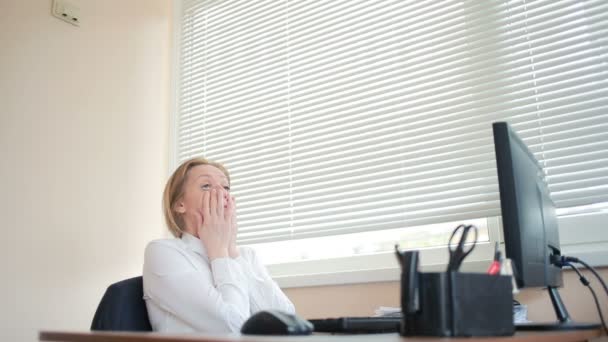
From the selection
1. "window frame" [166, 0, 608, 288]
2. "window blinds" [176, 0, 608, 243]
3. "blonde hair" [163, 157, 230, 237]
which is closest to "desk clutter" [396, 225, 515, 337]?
"window frame" [166, 0, 608, 288]

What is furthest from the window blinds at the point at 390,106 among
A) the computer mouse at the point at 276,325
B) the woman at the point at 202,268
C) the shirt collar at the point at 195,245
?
the computer mouse at the point at 276,325

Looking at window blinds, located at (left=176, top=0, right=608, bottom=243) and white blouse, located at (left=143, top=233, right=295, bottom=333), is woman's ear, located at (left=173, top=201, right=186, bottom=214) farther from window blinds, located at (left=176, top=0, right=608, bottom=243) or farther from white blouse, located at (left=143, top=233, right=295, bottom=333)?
window blinds, located at (left=176, top=0, right=608, bottom=243)

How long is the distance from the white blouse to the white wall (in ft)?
2.40

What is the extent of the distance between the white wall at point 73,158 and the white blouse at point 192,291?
2.40ft

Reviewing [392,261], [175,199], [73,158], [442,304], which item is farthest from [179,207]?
[442,304]

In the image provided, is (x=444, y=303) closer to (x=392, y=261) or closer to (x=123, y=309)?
(x=123, y=309)

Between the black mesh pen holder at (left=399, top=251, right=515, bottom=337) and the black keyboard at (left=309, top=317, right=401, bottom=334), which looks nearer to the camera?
the black mesh pen holder at (left=399, top=251, right=515, bottom=337)

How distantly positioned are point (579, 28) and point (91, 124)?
1863mm

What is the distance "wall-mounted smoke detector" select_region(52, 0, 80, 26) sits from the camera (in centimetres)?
211

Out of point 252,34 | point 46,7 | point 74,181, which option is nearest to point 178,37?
point 252,34

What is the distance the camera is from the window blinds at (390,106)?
164 cm

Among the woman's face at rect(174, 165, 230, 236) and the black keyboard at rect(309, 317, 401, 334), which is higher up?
the woman's face at rect(174, 165, 230, 236)

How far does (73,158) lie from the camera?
2.08m

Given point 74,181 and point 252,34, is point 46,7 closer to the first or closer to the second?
point 74,181
